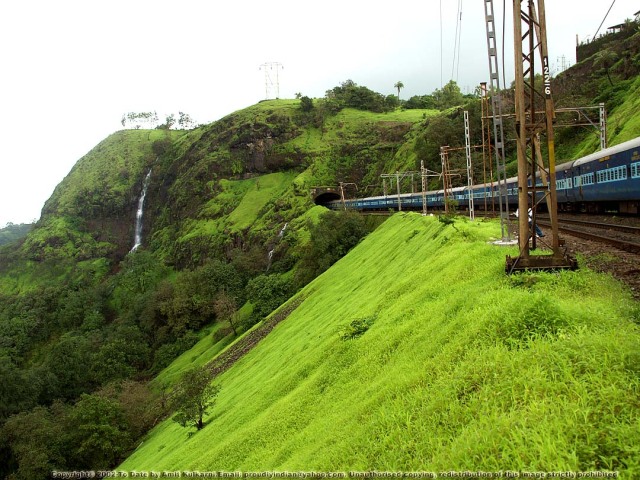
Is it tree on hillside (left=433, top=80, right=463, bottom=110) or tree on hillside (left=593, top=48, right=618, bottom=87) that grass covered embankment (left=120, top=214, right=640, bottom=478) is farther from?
tree on hillside (left=433, top=80, right=463, bottom=110)

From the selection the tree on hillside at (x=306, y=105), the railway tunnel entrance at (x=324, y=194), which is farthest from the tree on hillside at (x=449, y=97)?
the railway tunnel entrance at (x=324, y=194)

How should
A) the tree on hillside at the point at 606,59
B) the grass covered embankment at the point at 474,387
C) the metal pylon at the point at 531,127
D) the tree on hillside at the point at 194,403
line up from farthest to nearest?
the tree on hillside at the point at 606,59, the tree on hillside at the point at 194,403, the metal pylon at the point at 531,127, the grass covered embankment at the point at 474,387

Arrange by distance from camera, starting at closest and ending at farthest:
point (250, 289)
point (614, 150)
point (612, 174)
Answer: point (612, 174)
point (614, 150)
point (250, 289)

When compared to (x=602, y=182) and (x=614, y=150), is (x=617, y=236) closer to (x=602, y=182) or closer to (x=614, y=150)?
(x=614, y=150)

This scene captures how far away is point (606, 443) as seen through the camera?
12.2 ft

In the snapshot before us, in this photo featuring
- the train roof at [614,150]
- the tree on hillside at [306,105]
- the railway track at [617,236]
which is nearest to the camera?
the railway track at [617,236]

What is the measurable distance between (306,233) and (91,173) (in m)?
92.3

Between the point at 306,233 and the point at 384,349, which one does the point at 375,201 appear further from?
the point at 384,349

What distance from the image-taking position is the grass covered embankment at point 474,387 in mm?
4012

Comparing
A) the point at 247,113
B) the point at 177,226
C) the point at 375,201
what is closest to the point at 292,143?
the point at 247,113

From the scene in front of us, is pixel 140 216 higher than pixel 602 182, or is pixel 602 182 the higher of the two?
pixel 140 216

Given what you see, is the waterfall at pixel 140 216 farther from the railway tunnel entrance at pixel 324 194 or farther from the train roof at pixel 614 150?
→ the train roof at pixel 614 150

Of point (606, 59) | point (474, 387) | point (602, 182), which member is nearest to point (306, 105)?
point (606, 59)

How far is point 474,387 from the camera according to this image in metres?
5.31
